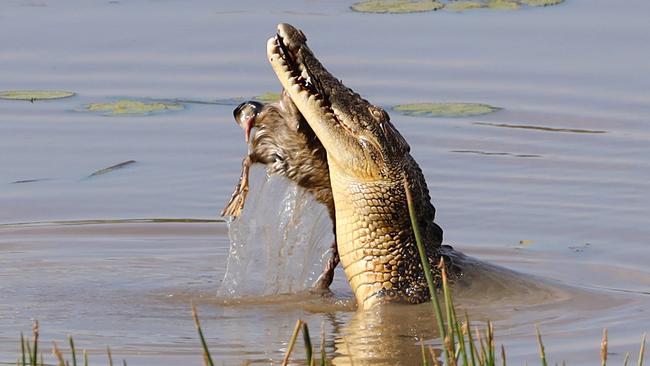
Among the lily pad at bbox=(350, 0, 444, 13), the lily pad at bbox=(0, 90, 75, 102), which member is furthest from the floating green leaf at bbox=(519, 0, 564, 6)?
the lily pad at bbox=(0, 90, 75, 102)

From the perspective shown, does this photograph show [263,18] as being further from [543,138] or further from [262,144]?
[262,144]

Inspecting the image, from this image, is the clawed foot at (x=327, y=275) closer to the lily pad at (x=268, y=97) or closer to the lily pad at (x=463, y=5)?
the lily pad at (x=268, y=97)

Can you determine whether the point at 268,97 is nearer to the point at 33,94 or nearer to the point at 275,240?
the point at 33,94

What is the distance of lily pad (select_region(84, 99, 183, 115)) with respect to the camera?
10227 millimetres

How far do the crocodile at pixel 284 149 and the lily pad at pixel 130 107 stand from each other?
311 centimetres

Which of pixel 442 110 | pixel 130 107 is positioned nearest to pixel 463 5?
pixel 442 110

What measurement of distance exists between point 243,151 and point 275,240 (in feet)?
7.40

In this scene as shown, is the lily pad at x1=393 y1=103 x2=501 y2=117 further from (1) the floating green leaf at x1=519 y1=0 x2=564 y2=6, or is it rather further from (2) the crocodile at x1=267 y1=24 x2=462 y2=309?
(1) the floating green leaf at x1=519 y1=0 x2=564 y2=6

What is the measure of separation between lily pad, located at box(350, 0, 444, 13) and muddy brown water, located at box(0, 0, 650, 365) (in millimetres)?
159

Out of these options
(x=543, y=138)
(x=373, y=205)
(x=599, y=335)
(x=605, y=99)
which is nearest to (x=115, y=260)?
(x=373, y=205)

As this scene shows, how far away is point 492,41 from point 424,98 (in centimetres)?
176

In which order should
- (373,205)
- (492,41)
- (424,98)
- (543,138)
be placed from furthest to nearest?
(492,41)
(424,98)
(543,138)
(373,205)

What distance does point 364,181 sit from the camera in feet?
23.0

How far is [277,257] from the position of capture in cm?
745
